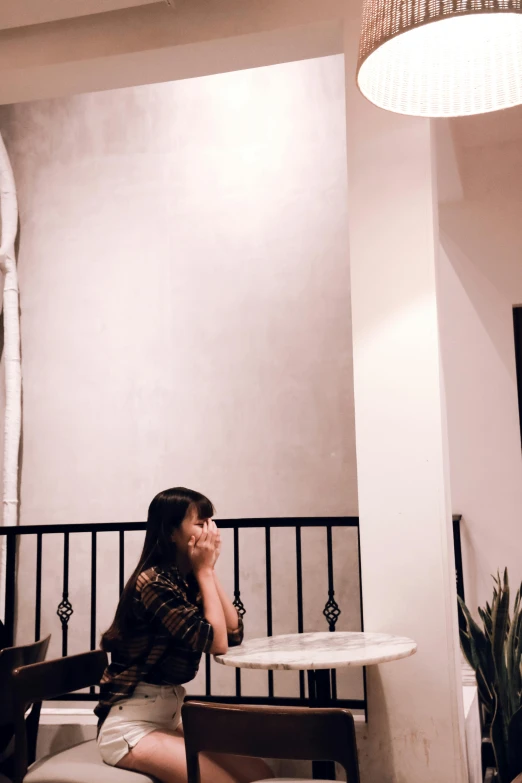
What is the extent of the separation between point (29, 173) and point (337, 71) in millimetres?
2244

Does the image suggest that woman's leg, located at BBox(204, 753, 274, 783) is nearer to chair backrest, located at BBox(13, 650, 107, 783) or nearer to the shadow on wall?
chair backrest, located at BBox(13, 650, 107, 783)

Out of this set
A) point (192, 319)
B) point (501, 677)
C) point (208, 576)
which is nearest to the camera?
point (208, 576)

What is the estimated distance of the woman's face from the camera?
244 cm

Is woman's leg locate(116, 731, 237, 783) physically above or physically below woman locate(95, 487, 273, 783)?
below

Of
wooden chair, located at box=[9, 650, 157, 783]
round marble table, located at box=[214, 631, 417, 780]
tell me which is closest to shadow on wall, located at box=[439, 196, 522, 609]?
round marble table, located at box=[214, 631, 417, 780]

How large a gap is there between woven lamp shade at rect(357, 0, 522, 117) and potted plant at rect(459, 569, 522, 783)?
1785 millimetres

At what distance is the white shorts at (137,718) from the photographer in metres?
2.16

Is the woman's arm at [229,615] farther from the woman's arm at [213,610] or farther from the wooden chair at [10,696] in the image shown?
the wooden chair at [10,696]

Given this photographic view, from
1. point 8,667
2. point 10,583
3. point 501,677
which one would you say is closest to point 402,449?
point 501,677

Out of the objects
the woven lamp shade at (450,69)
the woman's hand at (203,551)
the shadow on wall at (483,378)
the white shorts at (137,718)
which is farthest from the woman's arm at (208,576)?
the shadow on wall at (483,378)

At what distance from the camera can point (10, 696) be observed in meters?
2.61

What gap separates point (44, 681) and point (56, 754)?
241 millimetres

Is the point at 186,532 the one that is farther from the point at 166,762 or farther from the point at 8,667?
the point at 8,667

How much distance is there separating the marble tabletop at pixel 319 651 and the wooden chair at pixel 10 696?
0.76 m
